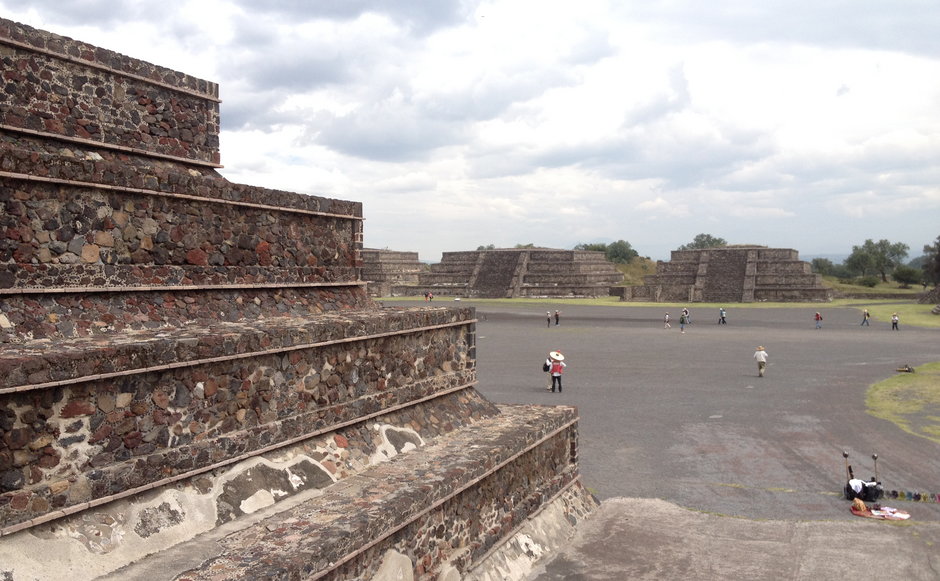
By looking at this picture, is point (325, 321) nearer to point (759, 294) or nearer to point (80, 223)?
point (80, 223)

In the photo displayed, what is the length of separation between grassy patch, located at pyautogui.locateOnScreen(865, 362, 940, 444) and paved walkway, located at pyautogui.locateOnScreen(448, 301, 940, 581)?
1.25ft

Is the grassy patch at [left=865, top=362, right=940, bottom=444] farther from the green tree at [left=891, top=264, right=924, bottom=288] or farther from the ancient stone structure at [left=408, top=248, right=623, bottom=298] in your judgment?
the green tree at [left=891, top=264, right=924, bottom=288]

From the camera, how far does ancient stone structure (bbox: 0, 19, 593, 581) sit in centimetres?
544

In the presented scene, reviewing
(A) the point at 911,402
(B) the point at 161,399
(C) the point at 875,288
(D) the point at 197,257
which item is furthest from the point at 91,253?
Result: (C) the point at 875,288

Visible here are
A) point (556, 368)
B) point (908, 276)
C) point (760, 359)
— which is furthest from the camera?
point (908, 276)

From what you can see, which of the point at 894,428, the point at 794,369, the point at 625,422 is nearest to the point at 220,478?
the point at 625,422

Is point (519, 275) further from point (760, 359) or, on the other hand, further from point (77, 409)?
point (77, 409)

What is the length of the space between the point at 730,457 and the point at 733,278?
47.9 metres

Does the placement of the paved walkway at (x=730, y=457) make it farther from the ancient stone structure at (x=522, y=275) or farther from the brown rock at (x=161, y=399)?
the ancient stone structure at (x=522, y=275)

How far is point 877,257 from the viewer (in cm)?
8819

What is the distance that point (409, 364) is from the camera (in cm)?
933

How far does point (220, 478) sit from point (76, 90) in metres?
4.69

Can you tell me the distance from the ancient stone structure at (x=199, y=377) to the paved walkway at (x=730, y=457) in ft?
5.19

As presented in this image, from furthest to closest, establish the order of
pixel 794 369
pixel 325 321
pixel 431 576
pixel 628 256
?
pixel 628 256, pixel 794 369, pixel 325 321, pixel 431 576
